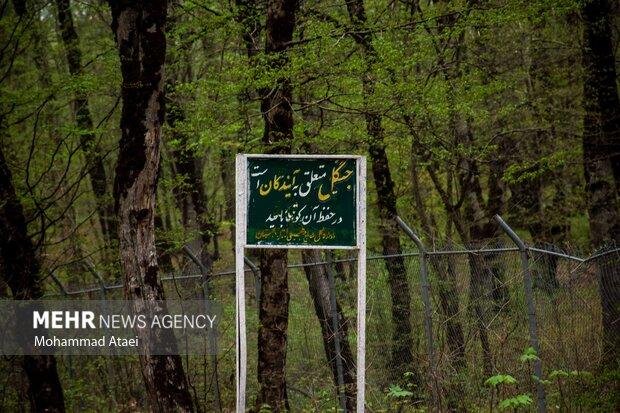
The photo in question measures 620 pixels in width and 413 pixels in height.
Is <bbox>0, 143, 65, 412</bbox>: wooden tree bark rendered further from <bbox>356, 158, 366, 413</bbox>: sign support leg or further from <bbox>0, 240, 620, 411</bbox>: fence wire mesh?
<bbox>356, 158, 366, 413</bbox>: sign support leg

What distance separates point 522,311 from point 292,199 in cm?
290

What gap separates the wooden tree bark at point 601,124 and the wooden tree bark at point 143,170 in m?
7.85

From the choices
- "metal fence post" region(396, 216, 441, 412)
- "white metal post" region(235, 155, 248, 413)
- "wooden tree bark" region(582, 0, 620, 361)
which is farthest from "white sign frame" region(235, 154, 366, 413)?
"wooden tree bark" region(582, 0, 620, 361)

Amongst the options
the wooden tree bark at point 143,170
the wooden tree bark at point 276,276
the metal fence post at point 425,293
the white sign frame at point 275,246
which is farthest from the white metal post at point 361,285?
the wooden tree bark at point 143,170

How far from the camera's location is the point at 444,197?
12930 mm

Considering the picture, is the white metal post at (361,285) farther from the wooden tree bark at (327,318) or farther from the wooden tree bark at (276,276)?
the wooden tree bark at (327,318)

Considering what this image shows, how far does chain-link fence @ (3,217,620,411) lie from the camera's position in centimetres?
784

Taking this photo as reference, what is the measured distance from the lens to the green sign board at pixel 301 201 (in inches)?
262

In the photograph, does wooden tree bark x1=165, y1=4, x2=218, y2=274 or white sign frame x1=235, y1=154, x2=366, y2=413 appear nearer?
white sign frame x1=235, y1=154, x2=366, y2=413

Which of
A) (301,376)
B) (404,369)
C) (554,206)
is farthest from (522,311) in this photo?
(554,206)

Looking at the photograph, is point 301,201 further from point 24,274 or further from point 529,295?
point 24,274

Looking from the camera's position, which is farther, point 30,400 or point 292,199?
point 30,400

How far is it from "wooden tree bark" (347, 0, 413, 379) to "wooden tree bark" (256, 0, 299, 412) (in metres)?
0.98

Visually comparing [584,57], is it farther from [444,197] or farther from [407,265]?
[407,265]
